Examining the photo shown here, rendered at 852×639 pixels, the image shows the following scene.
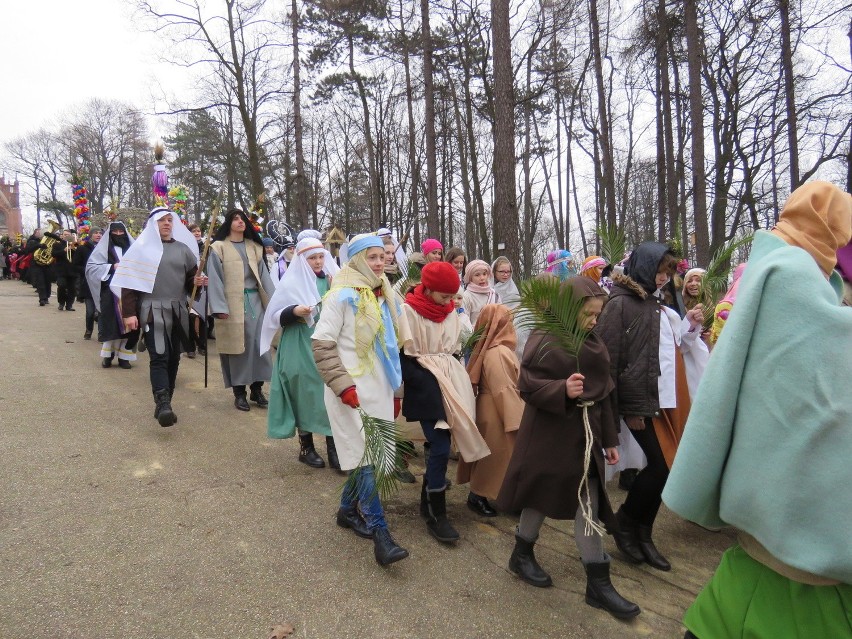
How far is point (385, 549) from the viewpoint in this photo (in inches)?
125

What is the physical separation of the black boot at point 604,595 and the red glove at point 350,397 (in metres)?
1.50

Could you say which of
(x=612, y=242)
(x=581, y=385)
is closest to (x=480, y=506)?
(x=581, y=385)

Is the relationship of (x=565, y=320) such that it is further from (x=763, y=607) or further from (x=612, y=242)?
(x=612, y=242)

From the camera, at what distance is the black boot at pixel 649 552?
347cm

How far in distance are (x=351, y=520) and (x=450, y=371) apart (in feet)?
3.84

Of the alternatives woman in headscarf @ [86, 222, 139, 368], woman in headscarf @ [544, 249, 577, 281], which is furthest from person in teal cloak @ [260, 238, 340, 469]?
woman in headscarf @ [86, 222, 139, 368]

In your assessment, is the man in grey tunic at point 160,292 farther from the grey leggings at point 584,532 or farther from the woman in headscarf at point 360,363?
the grey leggings at point 584,532

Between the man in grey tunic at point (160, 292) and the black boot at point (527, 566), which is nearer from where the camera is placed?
the black boot at point (527, 566)

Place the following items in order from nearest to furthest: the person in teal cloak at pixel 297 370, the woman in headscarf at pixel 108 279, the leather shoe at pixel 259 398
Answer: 1. the person in teal cloak at pixel 297 370
2. the leather shoe at pixel 259 398
3. the woman in headscarf at pixel 108 279

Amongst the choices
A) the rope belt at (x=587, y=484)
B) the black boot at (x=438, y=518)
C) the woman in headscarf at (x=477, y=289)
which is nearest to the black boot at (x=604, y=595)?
the rope belt at (x=587, y=484)

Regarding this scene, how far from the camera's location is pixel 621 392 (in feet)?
11.3

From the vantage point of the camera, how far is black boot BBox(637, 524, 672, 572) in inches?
137

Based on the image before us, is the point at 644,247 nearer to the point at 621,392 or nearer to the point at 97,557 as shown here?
the point at 621,392

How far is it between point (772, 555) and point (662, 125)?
1911 cm
